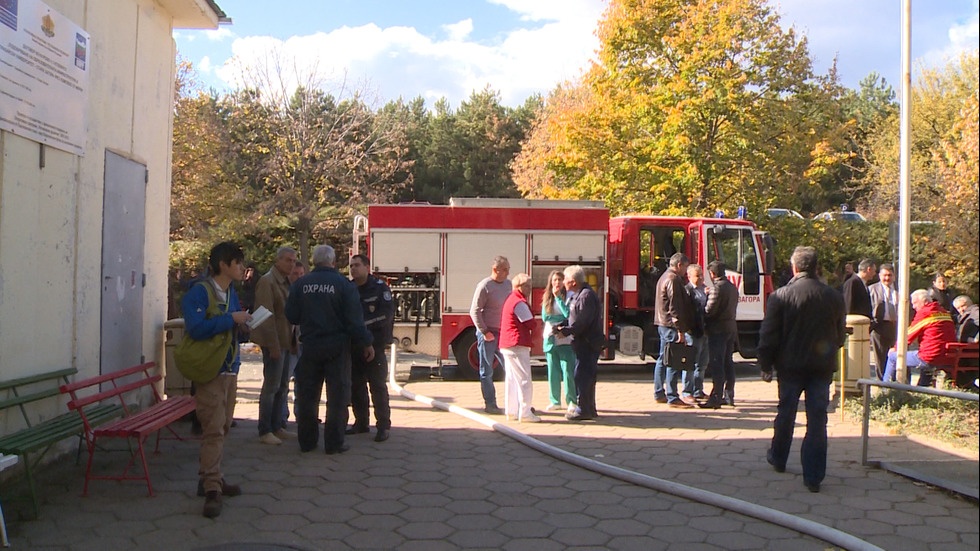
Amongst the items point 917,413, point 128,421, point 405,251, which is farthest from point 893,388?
point 405,251

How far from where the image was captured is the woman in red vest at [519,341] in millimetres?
8133

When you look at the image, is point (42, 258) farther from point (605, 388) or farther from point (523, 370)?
point (605, 388)

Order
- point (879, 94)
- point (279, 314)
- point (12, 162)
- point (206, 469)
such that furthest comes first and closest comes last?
point (879, 94)
point (279, 314)
point (12, 162)
point (206, 469)

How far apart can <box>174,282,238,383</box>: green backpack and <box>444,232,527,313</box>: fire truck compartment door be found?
6.88 metres

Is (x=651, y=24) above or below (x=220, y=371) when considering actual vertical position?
above

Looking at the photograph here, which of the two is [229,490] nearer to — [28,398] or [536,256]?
[28,398]

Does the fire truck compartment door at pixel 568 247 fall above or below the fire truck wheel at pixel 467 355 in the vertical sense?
above

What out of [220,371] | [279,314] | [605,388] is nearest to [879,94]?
[605,388]


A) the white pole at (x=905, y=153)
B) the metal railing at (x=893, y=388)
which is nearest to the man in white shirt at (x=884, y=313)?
the white pole at (x=905, y=153)

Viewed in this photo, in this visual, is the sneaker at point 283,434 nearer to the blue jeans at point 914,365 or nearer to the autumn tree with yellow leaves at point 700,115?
the blue jeans at point 914,365

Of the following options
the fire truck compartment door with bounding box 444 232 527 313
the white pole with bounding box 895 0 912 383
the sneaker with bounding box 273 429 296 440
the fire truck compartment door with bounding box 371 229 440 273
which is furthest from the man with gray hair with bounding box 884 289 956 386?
the sneaker with bounding box 273 429 296 440

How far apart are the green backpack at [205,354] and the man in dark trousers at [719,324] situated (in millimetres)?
5723

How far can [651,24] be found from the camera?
17.4 m

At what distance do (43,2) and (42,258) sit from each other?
6.29 feet
